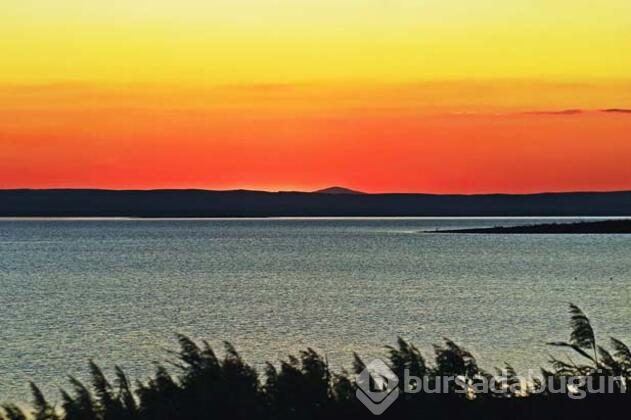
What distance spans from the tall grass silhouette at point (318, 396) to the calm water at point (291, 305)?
1435 cm

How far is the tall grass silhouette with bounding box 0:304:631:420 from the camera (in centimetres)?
2312

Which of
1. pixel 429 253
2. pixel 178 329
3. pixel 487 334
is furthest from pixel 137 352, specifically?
pixel 429 253

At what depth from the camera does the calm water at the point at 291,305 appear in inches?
1987

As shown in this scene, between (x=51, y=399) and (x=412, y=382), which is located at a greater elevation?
(x=412, y=382)

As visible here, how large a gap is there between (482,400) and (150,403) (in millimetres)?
6066

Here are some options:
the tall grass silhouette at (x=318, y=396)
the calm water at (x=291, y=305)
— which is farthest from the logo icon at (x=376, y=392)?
the calm water at (x=291, y=305)

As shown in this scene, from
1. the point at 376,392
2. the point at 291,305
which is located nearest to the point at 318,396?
the point at 376,392

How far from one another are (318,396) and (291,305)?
50481 mm

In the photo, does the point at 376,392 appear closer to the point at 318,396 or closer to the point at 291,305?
the point at 318,396

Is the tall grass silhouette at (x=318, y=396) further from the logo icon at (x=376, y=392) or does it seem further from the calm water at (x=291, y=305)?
the calm water at (x=291, y=305)

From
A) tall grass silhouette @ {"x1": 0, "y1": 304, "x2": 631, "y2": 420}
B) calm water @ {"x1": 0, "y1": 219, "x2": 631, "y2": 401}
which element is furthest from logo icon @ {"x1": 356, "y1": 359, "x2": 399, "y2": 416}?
calm water @ {"x1": 0, "y1": 219, "x2": 631, "y2": 401}

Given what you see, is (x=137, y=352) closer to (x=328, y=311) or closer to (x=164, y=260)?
(x=328, y=311)

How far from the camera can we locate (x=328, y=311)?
69500 mm

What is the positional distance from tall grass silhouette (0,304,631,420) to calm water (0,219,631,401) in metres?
14.3
